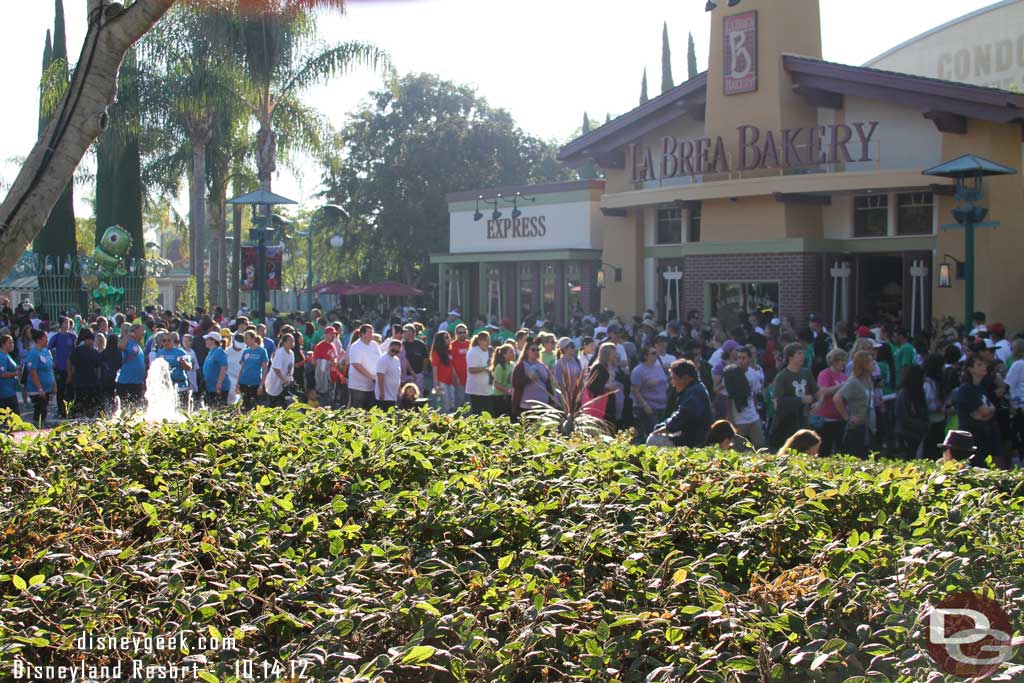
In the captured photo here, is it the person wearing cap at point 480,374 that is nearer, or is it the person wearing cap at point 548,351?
the person wearing cap at point 480,374

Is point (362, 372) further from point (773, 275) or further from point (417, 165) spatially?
point (417, 165)

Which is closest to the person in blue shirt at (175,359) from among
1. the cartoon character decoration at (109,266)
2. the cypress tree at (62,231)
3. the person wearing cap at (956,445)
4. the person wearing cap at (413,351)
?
the person wearing cap at (413,351)

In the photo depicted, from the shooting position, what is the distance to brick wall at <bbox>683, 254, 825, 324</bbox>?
2427 cm

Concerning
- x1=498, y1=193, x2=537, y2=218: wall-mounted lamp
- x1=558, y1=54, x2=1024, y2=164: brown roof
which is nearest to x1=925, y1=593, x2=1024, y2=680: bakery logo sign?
x1=558, y1=54, x2=1024, y2=164: brown roof

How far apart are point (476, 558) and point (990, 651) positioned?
1.85 meters

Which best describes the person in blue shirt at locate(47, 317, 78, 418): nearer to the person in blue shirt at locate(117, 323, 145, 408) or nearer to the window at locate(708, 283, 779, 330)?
the person in blue shirt at locate(117, 323, 145, 408)

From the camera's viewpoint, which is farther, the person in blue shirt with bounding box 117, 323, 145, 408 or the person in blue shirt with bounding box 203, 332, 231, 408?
the person in blue shirt with bounding box 117, 323, 145, 408

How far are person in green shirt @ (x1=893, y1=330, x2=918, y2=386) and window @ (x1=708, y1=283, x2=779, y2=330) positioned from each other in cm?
981

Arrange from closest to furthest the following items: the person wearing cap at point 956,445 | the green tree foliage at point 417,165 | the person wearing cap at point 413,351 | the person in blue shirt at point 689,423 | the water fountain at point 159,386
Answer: the person wearing cap at point 956,445 → the person in blue shirt at point 689,423 → the water fountain at point 159,386 → the person wearing cap at point 413,351 → the green tree foliage at point 417,165

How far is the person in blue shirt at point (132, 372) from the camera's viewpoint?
15.7m

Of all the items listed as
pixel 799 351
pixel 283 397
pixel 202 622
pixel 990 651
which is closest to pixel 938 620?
pixel 990 651

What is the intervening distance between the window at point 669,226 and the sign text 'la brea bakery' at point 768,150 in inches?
82.0

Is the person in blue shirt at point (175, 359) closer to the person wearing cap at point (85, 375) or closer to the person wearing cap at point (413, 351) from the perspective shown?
the person wearing cap at point (85, 375)

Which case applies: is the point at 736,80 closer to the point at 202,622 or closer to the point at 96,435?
the point at 96,435
